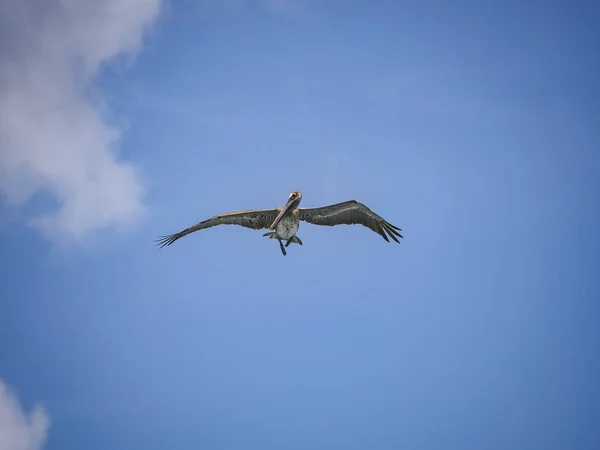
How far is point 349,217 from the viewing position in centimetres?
2486

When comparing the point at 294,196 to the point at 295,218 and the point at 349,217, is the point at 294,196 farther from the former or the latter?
the point at 349,217

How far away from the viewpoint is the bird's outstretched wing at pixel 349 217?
24353 mm

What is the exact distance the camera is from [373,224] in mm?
24750

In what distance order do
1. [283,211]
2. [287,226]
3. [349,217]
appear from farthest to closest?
[349,217] → [287,226] → [283,211]

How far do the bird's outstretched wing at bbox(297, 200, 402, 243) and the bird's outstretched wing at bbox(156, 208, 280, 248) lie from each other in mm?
1382

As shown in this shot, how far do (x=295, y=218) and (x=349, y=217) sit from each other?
7.61 ft

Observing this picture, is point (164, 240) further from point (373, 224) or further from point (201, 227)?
point (373, 224)

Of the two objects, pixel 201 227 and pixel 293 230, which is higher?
pixel 201 227

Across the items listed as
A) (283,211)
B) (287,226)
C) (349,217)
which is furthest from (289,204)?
(349,217)

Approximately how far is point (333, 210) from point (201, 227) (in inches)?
229

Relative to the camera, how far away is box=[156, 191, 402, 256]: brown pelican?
79.3 feet

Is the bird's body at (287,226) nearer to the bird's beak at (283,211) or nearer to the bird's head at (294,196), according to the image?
the bird's beak at (283,211)

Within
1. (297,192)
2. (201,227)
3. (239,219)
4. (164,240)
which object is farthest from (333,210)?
(164,240)

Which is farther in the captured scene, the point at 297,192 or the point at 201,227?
the point at 201,227
